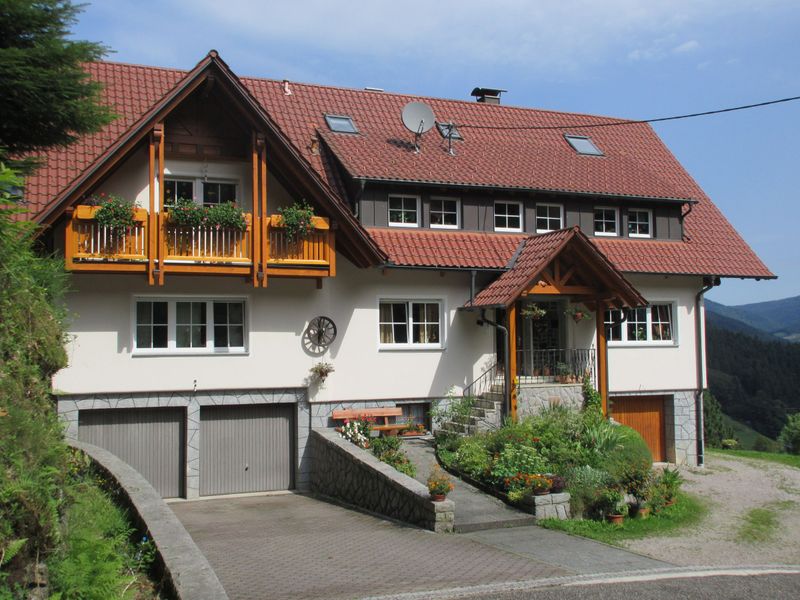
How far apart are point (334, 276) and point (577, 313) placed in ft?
18.7

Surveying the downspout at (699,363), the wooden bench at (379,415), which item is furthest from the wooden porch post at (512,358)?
the downspout at (699,363)

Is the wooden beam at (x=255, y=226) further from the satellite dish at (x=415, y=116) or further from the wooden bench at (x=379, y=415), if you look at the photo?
the satellite dish at (x=415, y=116)

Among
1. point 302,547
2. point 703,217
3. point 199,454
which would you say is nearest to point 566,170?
point 703,217

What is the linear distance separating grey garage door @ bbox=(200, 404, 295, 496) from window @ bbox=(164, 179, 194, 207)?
4275 millimetres

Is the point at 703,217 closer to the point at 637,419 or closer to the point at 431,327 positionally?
the point at 637,419

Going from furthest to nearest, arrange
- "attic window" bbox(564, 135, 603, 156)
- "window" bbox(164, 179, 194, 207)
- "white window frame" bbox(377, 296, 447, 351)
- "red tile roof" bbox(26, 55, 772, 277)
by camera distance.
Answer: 1. "attic window" bbox(564, 135, 603, 156)
2. "red tile roof" bbox(26, 55, 772, 277)
3. "white window frame" bbox(377, 296, 447, 351)
4. "window" bbox(164, 179, 194, 207)

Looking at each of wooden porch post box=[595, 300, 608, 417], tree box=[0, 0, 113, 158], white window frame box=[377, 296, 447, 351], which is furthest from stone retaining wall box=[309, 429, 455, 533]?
tree box=[0, 0, 113, 158]

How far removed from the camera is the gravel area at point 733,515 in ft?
40.2

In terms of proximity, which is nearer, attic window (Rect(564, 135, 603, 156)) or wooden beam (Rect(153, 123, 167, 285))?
wooden beam (Rect(153, 123, 167, 285))

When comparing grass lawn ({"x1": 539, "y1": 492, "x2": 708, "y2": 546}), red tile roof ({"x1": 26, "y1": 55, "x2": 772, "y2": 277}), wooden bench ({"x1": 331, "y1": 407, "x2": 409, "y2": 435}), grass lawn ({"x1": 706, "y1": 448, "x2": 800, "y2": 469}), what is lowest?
grass lawn ({"x1": 706, "y1": 448, "x2": 800, "y2": 469})

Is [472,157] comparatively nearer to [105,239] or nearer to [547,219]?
[547,219]

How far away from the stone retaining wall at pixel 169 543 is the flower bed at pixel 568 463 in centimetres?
618

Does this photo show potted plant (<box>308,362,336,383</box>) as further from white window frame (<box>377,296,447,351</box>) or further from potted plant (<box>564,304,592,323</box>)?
potted plant (<box>564,304,592,323</box>)

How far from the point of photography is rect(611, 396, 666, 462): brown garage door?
2080cm
